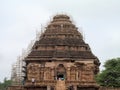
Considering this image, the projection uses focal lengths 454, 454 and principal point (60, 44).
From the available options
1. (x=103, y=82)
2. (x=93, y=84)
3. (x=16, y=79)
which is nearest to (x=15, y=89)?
(x=93, y=84)

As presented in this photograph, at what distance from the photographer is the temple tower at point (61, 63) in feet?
176

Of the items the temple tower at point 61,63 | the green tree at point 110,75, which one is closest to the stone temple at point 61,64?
the temple tower at point 61,63

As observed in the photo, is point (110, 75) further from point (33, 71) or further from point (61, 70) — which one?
point (33, 71)

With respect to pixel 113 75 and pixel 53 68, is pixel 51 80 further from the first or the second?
pixel 113 75

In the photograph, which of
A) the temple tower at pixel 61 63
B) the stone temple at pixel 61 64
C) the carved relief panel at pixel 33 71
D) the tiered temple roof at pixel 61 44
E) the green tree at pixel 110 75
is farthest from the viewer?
the green tree at pixel 110 75

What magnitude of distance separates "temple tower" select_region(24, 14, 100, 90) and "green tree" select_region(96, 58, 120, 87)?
8.09 feet

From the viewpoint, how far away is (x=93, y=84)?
53.4 metres

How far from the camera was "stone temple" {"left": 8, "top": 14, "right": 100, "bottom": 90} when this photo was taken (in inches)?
2109

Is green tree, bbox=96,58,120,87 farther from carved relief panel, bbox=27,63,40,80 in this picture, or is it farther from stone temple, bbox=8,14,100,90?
carved relief panel, bbox=27,63,40,80

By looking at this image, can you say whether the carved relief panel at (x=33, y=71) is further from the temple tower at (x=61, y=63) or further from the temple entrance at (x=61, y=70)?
the temple entrance at (x=61, y=70)

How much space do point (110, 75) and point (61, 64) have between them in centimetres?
904

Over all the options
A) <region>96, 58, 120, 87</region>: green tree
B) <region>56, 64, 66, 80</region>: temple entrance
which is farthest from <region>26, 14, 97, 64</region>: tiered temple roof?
<region>96, 58, 120, 87</region>: green tree

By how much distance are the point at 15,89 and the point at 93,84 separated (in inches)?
364

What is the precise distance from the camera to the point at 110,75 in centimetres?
6088
